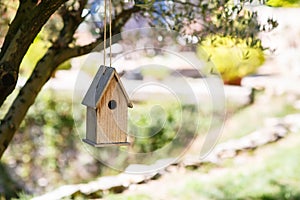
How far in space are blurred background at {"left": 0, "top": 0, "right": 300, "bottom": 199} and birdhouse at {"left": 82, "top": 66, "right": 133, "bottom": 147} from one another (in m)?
1.47

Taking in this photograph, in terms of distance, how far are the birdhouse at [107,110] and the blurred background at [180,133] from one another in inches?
57.9

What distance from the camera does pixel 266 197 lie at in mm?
3125

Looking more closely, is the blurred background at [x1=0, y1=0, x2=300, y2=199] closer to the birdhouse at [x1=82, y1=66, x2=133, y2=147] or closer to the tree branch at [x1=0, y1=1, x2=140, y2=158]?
the tree branch at [x1=0, y1=1, x2=140, y2=158]

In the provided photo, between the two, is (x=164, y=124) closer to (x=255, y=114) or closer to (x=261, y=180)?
(x=261, y=180)

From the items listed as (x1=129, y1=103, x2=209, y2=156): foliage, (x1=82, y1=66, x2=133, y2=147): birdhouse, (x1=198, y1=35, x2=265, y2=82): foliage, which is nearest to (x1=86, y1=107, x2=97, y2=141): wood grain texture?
(x1=82, y1=66, x2=133, y2=147): birdhouse

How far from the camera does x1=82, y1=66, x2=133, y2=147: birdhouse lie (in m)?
1.04

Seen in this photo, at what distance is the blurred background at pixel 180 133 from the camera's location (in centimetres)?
294

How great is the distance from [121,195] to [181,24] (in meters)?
1.65

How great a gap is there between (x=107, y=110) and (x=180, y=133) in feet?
6.67

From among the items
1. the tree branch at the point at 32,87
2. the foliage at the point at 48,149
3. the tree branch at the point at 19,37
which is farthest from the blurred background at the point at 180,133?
the tree branch at the point at 19,37

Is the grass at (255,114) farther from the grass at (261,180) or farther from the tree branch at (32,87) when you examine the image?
the tree branch at (32,87)

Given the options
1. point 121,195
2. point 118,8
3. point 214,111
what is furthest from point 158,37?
point 121,195

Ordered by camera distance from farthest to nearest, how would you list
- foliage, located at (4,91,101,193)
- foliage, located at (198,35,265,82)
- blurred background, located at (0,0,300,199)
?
foliage, located at (4,91,101,193) < blurred background, located at (0,0,300,199) < foliage, located at (198,35,265,82)

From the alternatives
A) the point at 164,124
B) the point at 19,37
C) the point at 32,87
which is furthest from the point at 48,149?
the point at 19,37
